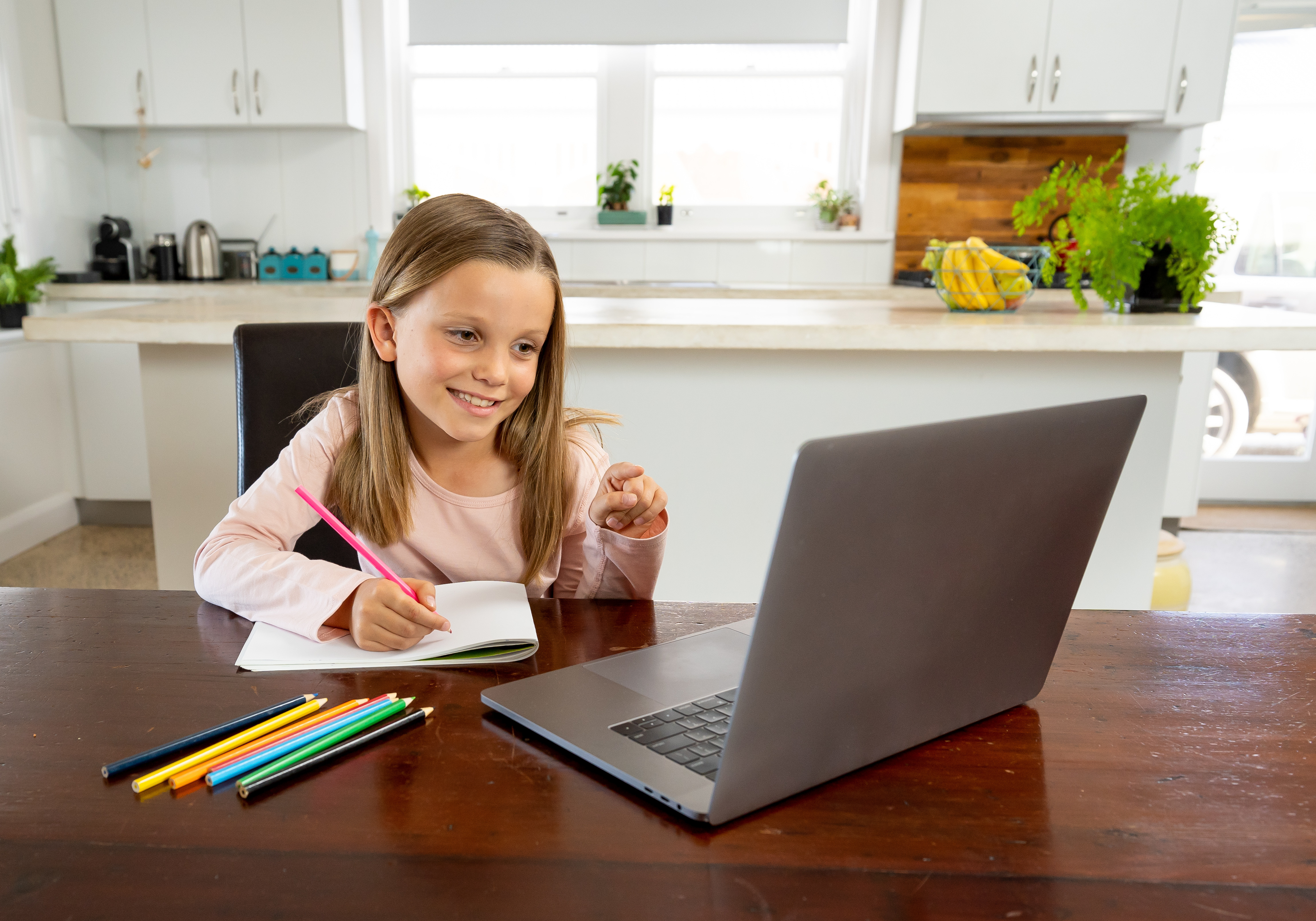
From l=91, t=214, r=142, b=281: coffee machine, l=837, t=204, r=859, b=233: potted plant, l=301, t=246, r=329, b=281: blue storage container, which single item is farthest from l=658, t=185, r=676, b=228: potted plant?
l=91, t=214, r=142, b=281: coffee machine

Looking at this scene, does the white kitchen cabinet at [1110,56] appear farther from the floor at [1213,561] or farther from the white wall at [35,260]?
the white wall at [35,260]

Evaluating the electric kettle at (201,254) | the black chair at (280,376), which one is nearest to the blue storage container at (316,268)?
the electric kettle at (201,254)

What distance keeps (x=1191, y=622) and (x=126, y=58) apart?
4082 mm

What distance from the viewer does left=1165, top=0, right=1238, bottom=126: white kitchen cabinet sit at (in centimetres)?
345

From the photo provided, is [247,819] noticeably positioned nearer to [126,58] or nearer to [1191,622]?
[1191,622]

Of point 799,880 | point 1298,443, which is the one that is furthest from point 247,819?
point 1298,443

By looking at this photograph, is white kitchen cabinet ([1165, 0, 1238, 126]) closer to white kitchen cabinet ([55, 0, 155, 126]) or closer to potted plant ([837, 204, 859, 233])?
potted plant ([837, 204, 859, 233])

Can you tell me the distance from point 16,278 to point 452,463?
113 inches

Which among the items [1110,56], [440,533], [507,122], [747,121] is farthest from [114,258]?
[1110,56]

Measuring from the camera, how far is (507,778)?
584 millimetres

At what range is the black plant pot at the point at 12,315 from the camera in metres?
3.17

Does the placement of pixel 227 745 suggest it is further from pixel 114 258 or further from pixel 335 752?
pixel 114 258

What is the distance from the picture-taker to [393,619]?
0.77m

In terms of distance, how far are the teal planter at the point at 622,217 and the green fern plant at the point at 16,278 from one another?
6.94 feet
